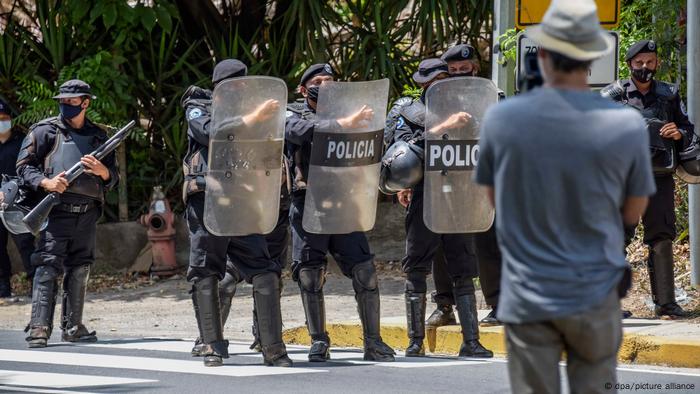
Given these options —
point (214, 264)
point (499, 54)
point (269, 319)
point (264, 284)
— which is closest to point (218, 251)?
point (214, 264)

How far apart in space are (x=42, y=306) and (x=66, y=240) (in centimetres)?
51

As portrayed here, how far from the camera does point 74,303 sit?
9.88m

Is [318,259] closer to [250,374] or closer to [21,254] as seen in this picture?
[250,374]

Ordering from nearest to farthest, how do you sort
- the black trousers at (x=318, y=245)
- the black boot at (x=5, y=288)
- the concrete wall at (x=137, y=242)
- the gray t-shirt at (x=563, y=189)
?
the gray t-shirt at (x=563, y=189), the black trousers at (x=318, y=245), the black boot at (x=5, y=288), the concrete wall at (x=137, y=242)

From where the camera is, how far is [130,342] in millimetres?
9930

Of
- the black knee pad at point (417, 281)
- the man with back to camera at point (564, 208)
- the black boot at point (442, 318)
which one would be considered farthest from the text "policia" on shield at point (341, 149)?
the man with back to camera at point (564, 208)

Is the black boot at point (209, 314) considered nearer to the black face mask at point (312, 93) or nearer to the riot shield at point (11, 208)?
the black face mask at point (312, 93)

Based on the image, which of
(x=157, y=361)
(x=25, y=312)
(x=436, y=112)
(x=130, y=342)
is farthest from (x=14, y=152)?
(x=436, y=112)

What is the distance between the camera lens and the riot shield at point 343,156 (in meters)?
8.31

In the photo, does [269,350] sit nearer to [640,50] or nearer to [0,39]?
[640,50]

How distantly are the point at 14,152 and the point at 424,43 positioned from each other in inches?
186

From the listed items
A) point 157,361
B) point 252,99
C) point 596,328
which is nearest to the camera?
point 596,328

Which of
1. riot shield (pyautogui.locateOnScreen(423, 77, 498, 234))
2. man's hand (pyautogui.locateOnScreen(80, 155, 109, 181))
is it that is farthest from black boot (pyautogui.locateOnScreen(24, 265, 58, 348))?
riot shield (pyautogui.locateOnScreen(423, 77, 498, 234))

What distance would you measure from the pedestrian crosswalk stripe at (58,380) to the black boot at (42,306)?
4.58ft
